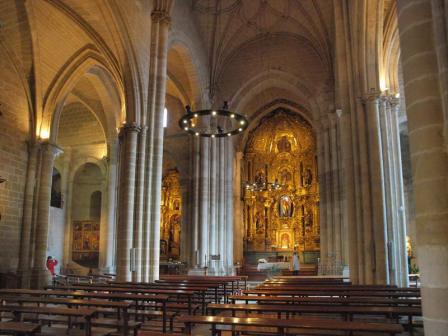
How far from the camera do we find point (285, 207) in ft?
105

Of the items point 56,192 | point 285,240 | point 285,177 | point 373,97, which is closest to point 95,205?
point 56,192

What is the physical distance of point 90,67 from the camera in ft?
66.4

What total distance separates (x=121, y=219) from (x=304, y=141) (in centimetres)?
2040

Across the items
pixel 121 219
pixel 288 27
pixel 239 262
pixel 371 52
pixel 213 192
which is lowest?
pixel 239 262

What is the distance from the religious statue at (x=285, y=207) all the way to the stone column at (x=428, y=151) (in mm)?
26552

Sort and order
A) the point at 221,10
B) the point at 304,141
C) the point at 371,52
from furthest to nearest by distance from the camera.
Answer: the point at 304,141, the point at 221,10, the point at 371,52

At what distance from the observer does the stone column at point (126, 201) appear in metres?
14.7

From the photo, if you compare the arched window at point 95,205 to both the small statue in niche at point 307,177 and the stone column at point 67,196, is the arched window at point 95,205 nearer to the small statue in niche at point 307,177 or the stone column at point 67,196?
the stone column at point 67,196

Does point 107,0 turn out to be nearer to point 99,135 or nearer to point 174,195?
point 99,135

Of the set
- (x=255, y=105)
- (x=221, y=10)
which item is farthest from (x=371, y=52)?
(x=255, y=105)

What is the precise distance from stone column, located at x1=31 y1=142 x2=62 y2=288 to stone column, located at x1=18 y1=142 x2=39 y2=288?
307 mm

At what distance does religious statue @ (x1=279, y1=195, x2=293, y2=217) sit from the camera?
3195cm

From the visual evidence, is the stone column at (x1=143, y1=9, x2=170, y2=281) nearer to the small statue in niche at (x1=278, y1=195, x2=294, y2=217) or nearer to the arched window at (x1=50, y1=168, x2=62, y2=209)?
the arched window at (x1=50, y1=168, x2=62, y2=209)

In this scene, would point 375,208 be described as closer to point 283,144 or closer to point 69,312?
point 69,312
